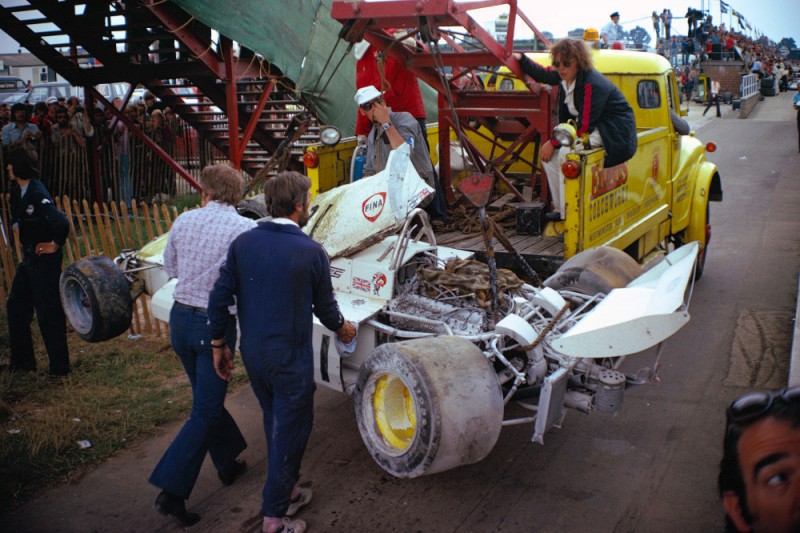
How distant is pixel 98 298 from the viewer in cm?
557

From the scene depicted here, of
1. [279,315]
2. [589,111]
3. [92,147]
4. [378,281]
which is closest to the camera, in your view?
[279,315]

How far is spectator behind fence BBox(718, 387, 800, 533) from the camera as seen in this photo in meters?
1.36

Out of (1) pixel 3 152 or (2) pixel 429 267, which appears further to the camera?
(1) pixel 3 152

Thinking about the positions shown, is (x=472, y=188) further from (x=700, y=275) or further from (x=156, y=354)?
(x=700, y=275)

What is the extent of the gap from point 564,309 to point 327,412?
6.81ft

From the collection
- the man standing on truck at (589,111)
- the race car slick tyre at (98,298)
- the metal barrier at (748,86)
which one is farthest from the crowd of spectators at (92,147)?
the metal barrier at (748,86)

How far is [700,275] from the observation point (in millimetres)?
9258

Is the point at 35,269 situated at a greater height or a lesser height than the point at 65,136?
lesser

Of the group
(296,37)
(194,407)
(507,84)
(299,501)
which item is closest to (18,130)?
(296,37)

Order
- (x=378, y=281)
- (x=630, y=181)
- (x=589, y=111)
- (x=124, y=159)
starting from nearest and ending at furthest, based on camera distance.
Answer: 1. (x=378, y=281)
2. (x=589, y=111)
3. (x=630, y=181)
4. (x=124, y=159)

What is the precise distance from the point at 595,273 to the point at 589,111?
1995mm

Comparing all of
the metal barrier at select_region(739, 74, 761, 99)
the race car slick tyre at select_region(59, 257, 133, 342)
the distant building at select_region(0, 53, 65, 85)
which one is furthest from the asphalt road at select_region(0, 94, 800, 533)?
the distant building at select_region(0, 53, 65, 85)

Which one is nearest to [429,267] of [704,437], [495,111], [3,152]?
[704,437]

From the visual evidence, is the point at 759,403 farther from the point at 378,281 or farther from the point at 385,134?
the point at 385,134
